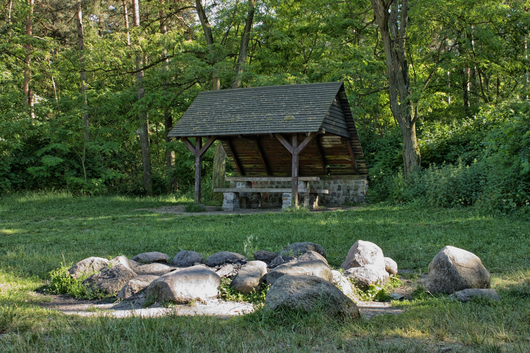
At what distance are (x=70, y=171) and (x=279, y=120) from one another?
1295 centimetres

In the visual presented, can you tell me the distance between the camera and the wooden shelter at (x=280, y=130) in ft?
51.2

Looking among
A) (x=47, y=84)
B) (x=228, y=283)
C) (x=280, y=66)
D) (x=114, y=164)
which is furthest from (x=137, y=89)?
(x=228, y=283)

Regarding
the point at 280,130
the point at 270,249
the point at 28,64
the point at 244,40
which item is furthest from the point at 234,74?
the point at 270,249

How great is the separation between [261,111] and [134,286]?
11.6m

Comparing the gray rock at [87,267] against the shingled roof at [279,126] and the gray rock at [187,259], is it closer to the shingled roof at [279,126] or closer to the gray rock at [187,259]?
the gray rock at [187,259]

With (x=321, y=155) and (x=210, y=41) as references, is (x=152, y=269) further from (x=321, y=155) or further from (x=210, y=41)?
(x=210, y=41)

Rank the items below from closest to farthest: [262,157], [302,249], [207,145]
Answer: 1. [302,249]
2. [207,145]
3. [262,157]

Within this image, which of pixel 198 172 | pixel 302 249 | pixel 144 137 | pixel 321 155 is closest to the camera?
pixel 302 249

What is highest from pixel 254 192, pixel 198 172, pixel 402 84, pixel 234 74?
pixel 234 74

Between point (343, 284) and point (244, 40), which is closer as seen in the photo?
point (343, 284)

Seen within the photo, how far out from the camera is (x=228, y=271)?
20.8 feet

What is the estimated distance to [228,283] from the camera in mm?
5914

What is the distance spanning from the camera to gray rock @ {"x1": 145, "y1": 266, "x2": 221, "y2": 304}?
5242 millimetres

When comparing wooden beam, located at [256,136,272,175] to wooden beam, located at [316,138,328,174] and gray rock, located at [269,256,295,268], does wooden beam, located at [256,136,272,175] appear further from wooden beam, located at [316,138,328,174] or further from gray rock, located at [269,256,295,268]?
gray rock, located at [269,256,295,268]
